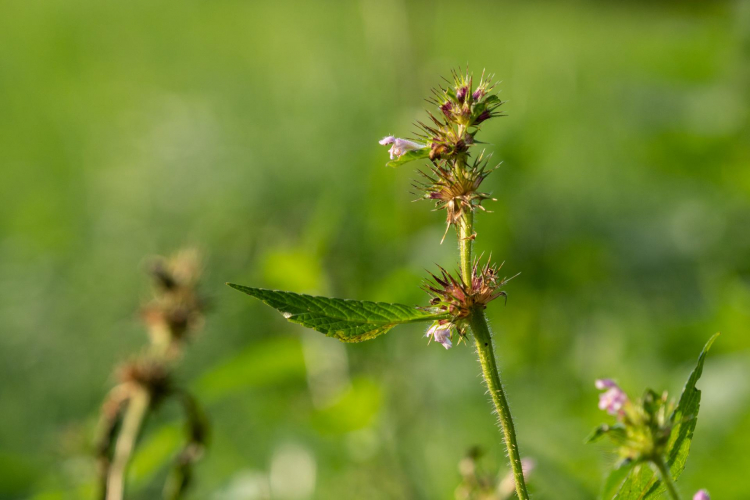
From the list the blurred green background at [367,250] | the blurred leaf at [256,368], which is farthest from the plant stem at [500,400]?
the blurred leaf at [256,368]

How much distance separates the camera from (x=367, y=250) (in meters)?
2.40

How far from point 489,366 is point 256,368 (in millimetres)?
922

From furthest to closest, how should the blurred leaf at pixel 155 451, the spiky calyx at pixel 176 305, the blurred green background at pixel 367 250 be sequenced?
the blurred green background at pixel 367 250 < the blurred leaf at pixel 155 451 < the spiky calyx at pixel 176 305

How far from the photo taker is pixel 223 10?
6293 mm

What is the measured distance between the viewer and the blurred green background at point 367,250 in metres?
1.52

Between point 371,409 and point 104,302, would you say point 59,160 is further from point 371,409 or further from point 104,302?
point 371,409

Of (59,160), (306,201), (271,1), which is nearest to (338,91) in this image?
(306,201)

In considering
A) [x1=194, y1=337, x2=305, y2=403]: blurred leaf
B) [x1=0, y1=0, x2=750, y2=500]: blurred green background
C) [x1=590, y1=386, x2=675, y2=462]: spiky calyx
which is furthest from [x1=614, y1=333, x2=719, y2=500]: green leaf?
[x1=194, y1=337, x2=305, y2=403]: blurred leaf

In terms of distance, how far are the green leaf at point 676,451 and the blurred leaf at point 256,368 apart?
32.8 inches

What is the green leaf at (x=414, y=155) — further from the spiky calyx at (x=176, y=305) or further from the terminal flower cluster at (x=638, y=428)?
the spiky calyx at (x=176, y=305)

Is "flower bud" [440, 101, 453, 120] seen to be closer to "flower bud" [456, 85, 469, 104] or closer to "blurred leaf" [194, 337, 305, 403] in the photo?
"flower bud" [456, 85, 469, 104]

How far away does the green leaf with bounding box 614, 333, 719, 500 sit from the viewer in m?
0.53

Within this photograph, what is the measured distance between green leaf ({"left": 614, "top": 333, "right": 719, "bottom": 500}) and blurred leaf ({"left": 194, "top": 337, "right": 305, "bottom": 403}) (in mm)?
→ 834

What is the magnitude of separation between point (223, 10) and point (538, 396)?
16.6ft
